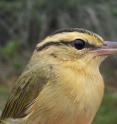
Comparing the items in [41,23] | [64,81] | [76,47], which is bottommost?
[64,81]

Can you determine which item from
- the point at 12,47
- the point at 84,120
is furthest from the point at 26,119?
the point at 12,47

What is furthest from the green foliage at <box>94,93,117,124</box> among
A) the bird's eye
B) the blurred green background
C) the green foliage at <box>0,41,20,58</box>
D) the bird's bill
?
the bird's eye

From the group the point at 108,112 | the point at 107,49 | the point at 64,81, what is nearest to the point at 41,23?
the point at 108,112

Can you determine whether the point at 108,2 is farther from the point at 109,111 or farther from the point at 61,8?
the point at 109,111

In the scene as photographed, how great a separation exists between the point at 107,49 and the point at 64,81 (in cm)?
49

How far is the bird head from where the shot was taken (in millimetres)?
4645

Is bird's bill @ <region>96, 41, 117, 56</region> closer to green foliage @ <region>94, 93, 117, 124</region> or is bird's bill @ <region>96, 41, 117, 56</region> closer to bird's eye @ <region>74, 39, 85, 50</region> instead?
bird's eye @ <region>74, 39, 85, 50</region>

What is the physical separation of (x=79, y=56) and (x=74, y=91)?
1.02ft

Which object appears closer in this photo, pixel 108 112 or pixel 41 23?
pixel 108 112

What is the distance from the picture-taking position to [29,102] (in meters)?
4.84

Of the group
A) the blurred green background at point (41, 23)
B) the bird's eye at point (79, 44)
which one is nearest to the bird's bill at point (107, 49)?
the bird's eye at point (79, 44)

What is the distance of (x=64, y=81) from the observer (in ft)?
15.0

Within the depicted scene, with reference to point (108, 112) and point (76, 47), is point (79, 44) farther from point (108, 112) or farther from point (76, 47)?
point (108, 112)

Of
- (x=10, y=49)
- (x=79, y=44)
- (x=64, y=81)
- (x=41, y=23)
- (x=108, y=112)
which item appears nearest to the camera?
(x=64, y=81)
